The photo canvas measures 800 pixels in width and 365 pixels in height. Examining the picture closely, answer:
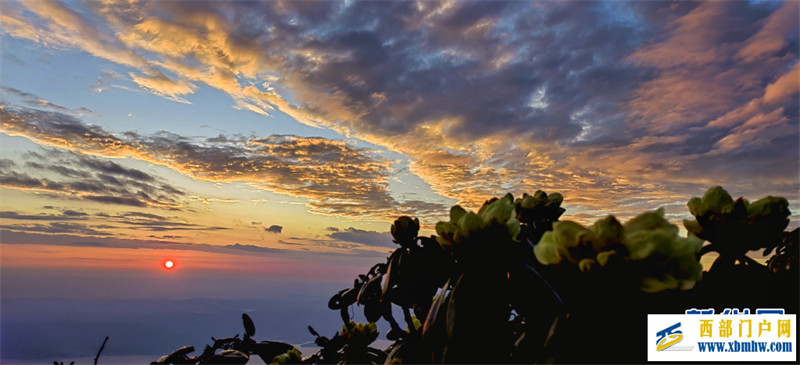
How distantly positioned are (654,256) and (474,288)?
0.37m

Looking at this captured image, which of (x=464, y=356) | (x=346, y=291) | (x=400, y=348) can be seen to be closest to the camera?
(x=464, y=356)

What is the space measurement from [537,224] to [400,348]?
2.08 feet

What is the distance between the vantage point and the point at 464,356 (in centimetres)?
90

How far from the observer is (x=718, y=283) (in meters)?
→ 1.12

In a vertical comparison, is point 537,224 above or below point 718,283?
above

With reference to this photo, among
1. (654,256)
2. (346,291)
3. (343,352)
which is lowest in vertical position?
(343,352)

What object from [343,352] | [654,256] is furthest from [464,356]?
[343,352]

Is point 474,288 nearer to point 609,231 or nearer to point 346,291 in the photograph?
point 609,231

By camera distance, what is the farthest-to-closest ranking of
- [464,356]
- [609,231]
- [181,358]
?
1. [181,358]
2. [464,356]
3. [609,231]

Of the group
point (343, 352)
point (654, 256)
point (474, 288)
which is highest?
point (654, 256)

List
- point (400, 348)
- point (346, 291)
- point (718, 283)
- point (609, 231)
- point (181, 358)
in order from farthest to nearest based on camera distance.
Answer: point (346, 291)
point (181, 358)
point (400, 348)
point (718, 283)
point (609, 231)

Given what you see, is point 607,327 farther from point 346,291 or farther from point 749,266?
point 346,291

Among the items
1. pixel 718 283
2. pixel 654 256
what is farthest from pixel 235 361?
pixel 718 283

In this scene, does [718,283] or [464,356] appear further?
[718,283]
